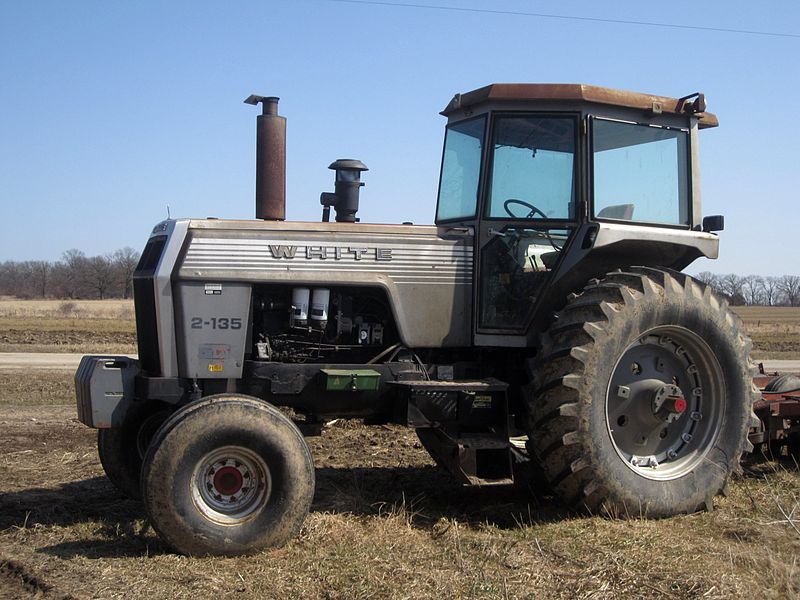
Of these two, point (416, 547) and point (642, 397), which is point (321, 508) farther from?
point (642, 397)

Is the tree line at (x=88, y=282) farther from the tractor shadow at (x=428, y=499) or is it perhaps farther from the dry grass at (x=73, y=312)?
the tractor shadow at (x=428, y=499)

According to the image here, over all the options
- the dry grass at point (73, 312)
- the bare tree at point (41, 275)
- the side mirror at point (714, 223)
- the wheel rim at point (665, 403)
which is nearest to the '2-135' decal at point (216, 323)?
the wheel rim at point (665, 403)

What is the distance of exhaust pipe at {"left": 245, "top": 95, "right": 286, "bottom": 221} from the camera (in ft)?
21.1

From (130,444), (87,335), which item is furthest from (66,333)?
(130,444)

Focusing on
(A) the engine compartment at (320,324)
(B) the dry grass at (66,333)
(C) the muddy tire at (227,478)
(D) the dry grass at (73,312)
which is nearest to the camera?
(C) the muddy tire at (227,478)

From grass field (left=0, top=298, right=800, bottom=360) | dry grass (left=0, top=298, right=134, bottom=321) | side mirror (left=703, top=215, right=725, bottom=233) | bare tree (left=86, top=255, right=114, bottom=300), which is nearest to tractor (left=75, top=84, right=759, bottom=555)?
side mirror (left=703, top=215, right=725, bottom=233)

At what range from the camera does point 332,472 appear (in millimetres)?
7621

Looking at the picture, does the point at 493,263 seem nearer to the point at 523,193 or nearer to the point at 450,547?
the point at 523,193

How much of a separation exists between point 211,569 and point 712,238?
172 inches

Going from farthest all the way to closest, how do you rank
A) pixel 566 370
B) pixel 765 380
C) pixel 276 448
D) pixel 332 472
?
pixel 765 380
pixel 332 472
pixel 566 370
pixel 276 448

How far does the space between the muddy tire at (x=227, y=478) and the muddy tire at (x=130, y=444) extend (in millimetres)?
1390

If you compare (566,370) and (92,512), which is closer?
(566,370)

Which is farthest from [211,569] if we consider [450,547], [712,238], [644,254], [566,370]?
[712,238]

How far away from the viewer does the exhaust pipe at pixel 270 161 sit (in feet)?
21.1
